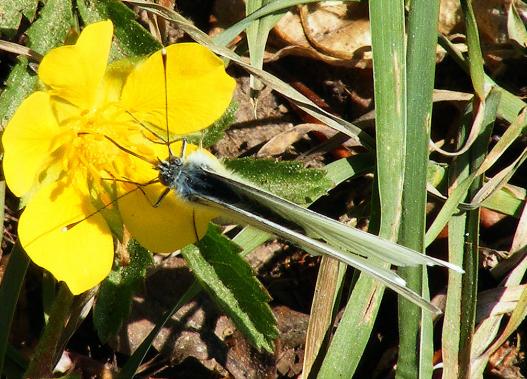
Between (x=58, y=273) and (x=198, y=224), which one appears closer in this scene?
(x=58, y=273)

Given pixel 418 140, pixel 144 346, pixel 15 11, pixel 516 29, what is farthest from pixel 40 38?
pixel 516 29

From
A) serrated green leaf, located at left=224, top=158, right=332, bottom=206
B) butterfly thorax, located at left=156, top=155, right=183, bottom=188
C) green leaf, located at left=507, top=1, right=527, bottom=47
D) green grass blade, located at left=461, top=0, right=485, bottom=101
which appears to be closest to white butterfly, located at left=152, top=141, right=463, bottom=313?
butterfly thorax, located at left=156, top=155, right=183, bottom=188

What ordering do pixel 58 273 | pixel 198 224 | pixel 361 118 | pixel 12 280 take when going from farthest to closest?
1. pixel 361 118
2. pixel 12 280
3. pixel 198 224
4. pixel 58 273

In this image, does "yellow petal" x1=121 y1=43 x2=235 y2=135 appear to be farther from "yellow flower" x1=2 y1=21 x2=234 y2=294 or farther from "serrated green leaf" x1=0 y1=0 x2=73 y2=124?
"serrated green leaf" x1=0 y1=0 x2=73 y2=124

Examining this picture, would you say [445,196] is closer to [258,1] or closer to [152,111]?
[258,1]

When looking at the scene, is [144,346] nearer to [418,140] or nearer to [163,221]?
[163,221]

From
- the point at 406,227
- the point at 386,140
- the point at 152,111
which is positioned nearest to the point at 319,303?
the point at 406,227
